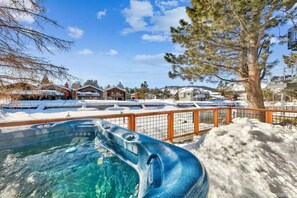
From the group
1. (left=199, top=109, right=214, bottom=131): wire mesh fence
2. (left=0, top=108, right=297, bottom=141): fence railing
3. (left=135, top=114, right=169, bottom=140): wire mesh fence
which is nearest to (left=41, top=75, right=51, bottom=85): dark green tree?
(left=0, top=108, right=297, bottom=141): fence railing

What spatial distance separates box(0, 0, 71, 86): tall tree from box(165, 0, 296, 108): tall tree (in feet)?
15.8

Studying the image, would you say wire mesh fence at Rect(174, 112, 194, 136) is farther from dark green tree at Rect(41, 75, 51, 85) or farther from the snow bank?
dark green tree at Rect(41, 75, 51, 85)

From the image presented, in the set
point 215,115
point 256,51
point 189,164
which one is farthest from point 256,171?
point 256,51

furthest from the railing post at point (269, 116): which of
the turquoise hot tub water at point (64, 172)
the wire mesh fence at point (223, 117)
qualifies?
the turquoise hot tub water at point (64, 172)

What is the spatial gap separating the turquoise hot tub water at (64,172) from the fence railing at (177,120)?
1.77ft

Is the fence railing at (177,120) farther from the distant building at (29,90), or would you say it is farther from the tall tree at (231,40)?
the tall tree at (231,40)

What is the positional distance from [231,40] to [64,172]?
685 cm

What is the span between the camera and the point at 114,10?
784cm

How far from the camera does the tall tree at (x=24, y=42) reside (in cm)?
311

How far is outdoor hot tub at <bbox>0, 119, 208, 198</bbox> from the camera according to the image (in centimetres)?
140

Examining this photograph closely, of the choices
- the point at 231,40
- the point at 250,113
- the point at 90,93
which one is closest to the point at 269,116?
the point at 250,113

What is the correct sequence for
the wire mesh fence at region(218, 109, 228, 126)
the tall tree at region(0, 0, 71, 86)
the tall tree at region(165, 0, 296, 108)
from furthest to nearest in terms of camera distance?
the wire mesh fence at region(218, 109, 228, 126) → the tall tree at region(165, 0, 296, 108) → the tall tree at region(0, 0, 71, 86)

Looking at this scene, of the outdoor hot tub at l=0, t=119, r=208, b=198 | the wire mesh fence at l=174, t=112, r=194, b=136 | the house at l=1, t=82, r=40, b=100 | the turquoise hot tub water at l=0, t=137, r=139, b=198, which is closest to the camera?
the outdoor hot tub at l=0, t=119, r=208, b=198

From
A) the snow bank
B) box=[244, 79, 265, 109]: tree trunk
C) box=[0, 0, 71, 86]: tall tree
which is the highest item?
box=[0, 0, 71, 86]: tall tree
